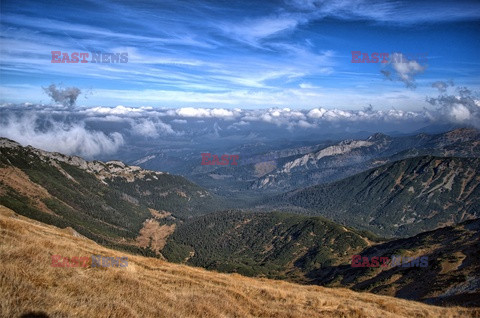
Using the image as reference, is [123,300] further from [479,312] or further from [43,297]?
[479,312]

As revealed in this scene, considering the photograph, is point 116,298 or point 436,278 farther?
point 436,278

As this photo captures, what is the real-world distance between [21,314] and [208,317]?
26.5 feet

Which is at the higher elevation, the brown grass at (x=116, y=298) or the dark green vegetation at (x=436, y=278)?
the brown grass at (x=116, y=298)

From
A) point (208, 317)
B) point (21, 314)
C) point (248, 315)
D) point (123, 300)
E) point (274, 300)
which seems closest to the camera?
point (21, 314)

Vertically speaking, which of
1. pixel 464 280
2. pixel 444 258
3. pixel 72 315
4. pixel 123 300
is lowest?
pixel 444 258

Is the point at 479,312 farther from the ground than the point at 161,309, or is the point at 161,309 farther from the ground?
the point at 161,309

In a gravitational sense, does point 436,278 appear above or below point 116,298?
below

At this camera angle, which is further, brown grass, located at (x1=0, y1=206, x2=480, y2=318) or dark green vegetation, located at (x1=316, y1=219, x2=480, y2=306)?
dark green vegetation, located at (x1=316, y1=219, x2=480, y2=306)

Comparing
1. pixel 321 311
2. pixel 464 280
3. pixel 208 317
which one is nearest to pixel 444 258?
pixel 464 280

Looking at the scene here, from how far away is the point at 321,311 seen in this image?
20953 mm

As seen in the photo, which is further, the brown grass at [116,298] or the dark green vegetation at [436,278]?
the dark green vegetation at [436,278]

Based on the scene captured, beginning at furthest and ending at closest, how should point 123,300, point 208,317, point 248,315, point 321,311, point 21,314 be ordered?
point 321,311
point 248,315
point 208,317
point 123,300
point 21,314

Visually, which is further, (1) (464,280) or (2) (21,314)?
(1) (464,280)

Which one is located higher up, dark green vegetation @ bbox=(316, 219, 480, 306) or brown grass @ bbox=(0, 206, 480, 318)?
brown grass @ bbox=(0, 206, 480, 318)
